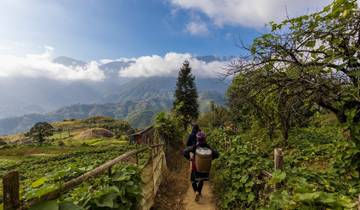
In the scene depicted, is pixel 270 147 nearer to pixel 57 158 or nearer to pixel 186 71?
pixel 57 158

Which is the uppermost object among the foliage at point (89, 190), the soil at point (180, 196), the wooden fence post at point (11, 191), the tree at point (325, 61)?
the tree at point (325, 61)

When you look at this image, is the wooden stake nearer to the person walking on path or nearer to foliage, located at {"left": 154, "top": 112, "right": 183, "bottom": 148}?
the person walking on path

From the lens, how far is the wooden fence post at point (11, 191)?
2078 mm

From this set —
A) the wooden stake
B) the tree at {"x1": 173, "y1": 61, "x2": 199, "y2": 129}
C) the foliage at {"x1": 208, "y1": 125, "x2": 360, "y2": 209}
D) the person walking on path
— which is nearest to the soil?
the person walking on path

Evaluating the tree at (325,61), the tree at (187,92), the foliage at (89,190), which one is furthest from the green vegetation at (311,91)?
the tree at (187,92)

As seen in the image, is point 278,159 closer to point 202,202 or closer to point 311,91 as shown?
point 311,91

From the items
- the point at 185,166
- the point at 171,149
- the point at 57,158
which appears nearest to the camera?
the point at 185,166

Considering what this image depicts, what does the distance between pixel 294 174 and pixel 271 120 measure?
10070 mm

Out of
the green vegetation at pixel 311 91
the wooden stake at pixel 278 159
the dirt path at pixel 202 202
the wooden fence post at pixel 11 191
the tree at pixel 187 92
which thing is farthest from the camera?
the tree at pixel 187 92

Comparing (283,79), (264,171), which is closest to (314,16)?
(283,79)

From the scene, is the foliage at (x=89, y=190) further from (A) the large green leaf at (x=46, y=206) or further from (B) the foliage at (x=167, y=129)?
(B) the foliage at (x=167, y=129)

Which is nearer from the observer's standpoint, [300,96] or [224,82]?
[300,96]

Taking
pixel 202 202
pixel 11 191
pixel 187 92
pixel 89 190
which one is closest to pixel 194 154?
pixel 202 202

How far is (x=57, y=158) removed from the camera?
3034 centimetres
